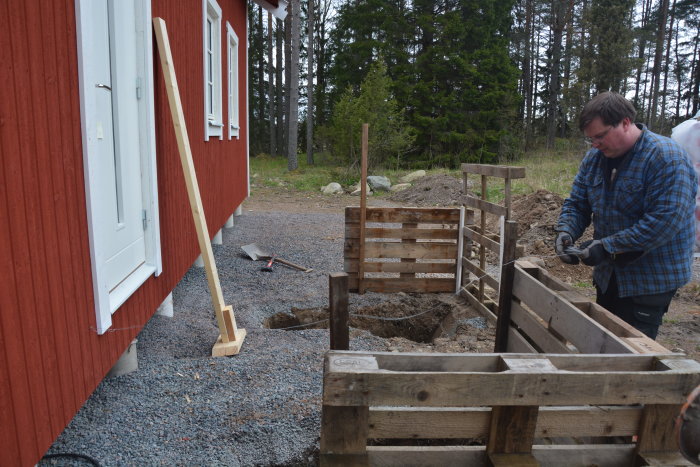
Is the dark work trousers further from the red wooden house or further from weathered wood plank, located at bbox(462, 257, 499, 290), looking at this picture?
the red wooden house

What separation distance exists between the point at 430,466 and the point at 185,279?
4.85 meters

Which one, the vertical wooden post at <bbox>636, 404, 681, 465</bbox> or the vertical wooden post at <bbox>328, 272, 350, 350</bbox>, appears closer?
the vertical wooden post at <bbox>636, 404, 681, 465</bbox>

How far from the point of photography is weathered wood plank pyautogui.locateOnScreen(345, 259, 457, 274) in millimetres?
6641

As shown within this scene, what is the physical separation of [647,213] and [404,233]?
379cm

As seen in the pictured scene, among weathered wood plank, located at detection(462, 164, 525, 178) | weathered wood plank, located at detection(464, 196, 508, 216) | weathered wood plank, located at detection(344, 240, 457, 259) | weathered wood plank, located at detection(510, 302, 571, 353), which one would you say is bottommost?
weathered wood plank, located at detection(344, 240, 457, 259)

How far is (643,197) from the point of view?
3074 mm

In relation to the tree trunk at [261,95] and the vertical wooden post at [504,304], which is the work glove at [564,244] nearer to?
the vertical wooden post at [504,304]

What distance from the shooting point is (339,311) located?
9.45 ft

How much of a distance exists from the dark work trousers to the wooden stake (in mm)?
2650

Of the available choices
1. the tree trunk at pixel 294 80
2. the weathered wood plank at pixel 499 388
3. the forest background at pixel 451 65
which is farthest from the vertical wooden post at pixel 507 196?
the forest background at pixel 451 65

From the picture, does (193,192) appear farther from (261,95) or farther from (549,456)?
(261,95)

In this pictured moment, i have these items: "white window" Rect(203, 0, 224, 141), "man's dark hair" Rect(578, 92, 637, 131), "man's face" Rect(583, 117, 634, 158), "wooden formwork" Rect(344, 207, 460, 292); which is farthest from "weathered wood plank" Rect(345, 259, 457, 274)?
"man's dark hair" Rect(578, 92, 637, 131)

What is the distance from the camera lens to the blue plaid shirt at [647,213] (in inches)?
115

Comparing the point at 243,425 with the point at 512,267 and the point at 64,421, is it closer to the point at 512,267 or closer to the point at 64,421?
the point at 64,421
